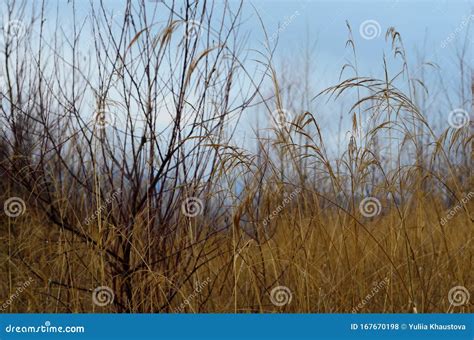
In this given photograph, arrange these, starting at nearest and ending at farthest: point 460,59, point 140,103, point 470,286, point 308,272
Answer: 1. point 140,103
2. point 308,272
3. point 470,286
4. point 460,59

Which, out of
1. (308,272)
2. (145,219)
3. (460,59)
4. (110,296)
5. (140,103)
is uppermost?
(460,59)

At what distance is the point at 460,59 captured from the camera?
6438mm

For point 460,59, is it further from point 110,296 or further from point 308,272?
point 110,296

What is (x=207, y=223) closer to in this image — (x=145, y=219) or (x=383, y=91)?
(x=145, y=219)

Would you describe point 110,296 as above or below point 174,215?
below

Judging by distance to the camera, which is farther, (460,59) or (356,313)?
(460,59)

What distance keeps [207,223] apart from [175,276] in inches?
14.0

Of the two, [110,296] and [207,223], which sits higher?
[207,223]

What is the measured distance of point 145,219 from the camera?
9.70 ft

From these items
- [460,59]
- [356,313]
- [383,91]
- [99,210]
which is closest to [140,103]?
[99,210]

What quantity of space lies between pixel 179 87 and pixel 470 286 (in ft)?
5.81
